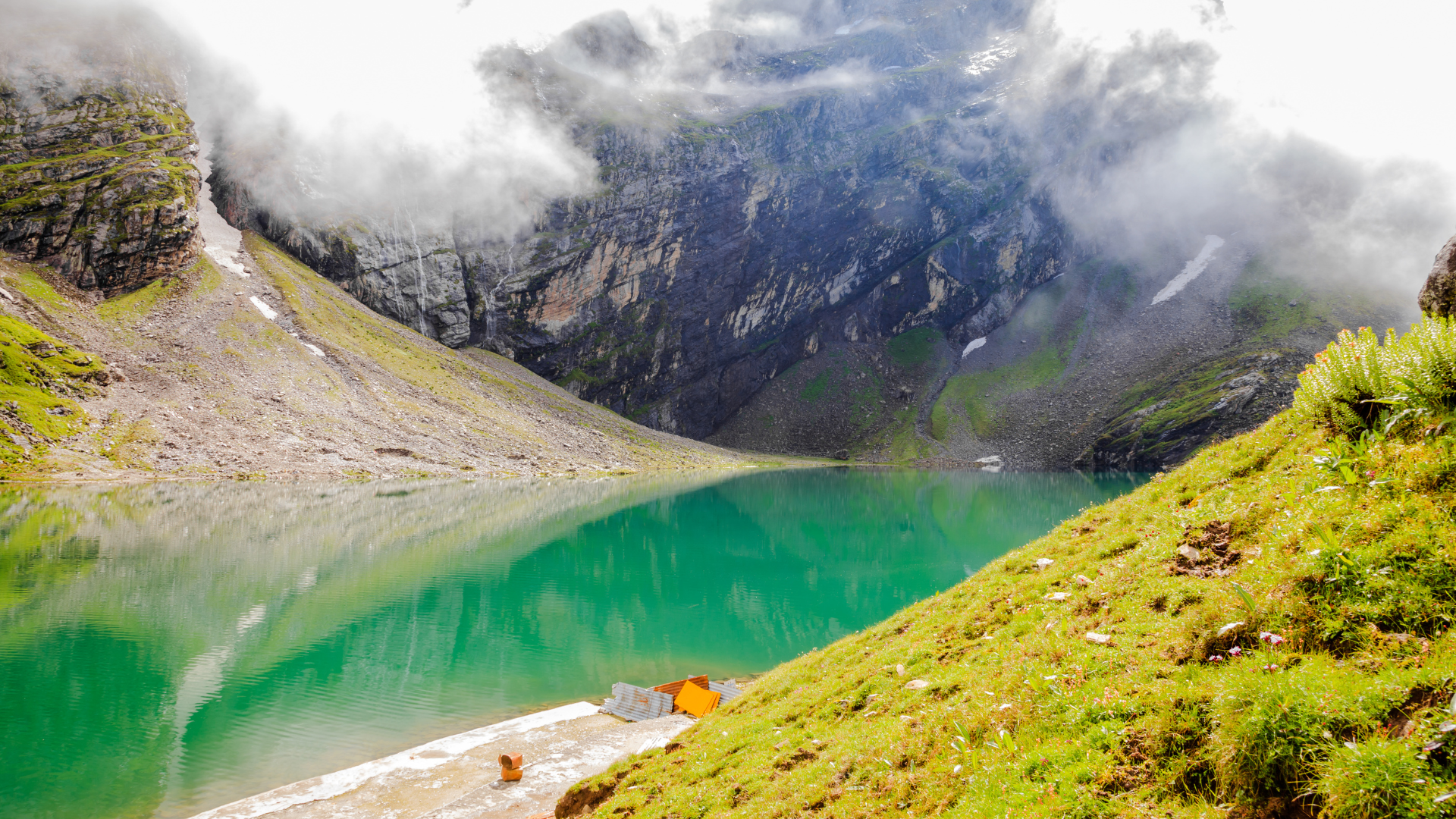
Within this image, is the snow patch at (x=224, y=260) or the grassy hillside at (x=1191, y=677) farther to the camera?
the snow patch at (x=224, y=260)

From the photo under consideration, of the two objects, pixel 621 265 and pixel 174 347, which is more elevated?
pixel 621 265

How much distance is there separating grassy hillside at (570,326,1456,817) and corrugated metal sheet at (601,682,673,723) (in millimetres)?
8336

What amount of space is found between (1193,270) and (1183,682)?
8732 inches

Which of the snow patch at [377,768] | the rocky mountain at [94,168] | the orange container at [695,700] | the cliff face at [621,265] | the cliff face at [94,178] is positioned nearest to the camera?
the snow patch at [377,768]

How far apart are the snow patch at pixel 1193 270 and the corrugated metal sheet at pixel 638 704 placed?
20183 centimetres

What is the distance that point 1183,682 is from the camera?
6656 mm

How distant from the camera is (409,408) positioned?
112188 millimetres

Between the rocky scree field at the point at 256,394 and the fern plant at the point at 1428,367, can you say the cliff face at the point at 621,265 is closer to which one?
the rocky scree field at the point at 256,394

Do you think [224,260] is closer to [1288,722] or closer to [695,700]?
[695,700]

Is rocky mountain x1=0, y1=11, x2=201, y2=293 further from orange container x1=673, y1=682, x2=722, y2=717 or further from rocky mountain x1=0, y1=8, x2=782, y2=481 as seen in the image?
orange container x1=673, y1=682, x2=722, y2=717

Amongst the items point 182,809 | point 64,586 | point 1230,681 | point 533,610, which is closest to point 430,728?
point 182,809

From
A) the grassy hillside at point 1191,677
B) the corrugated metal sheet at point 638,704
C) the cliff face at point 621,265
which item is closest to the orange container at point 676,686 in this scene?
the corrugated metal sheet at point 638,704

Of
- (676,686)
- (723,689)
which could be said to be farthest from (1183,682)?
(676,686)

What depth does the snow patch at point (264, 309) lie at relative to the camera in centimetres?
11931
